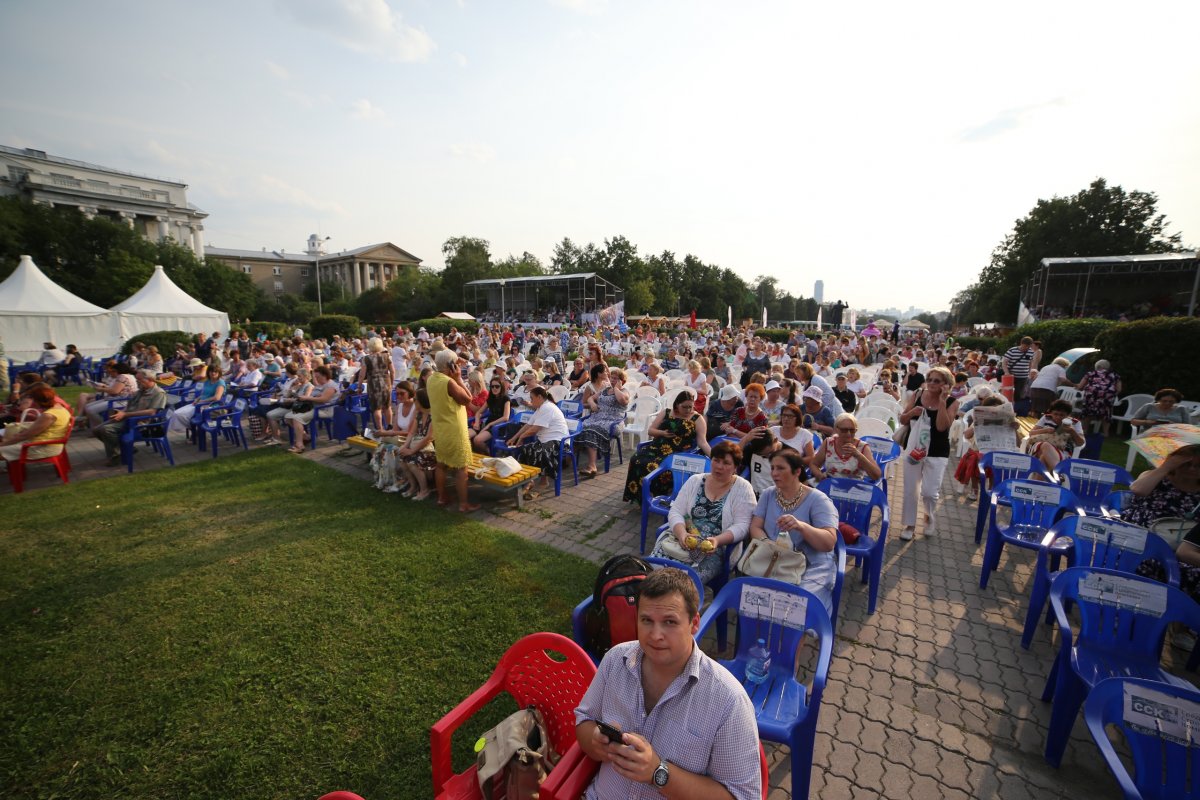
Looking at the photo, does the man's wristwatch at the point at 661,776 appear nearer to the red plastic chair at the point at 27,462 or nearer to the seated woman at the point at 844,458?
the seated woman at the point at 844,458

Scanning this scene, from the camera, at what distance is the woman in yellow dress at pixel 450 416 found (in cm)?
576

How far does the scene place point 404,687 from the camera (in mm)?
3246

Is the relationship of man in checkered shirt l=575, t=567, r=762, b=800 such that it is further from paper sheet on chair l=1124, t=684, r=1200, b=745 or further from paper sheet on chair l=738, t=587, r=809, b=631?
paper sheet on chair l=1124, t=684, r=1200, b=745

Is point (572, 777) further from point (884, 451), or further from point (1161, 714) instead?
point (884, 451)

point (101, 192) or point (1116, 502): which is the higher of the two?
point (101, 192)

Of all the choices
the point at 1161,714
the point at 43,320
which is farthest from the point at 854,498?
the point at 43,320

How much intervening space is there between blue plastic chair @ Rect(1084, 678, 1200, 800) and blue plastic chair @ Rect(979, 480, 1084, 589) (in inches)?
94.5

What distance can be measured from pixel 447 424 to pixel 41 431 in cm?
593

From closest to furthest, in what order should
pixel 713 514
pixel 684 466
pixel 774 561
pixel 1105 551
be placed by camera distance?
pixel 774 561 < pixel 1105 551 < pixel 713 514 < pixel 684 466

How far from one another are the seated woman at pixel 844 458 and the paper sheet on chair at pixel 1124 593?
5.78 ft

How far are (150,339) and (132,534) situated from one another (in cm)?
2045

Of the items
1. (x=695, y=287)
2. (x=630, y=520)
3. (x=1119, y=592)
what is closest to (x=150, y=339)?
(x=630, y=520)

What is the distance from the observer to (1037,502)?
4430 mm

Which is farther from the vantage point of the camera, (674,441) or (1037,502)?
(674,441)
